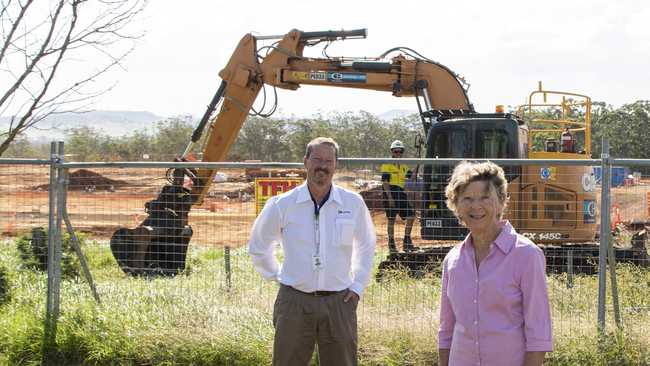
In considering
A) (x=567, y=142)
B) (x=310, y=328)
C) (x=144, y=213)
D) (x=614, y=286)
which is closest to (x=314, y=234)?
(x=310, y=328)

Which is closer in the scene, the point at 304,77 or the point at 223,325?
the point at 223,325

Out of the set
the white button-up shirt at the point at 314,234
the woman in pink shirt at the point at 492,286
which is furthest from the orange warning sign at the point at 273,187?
the woman in pink shirt at the point at 492,286

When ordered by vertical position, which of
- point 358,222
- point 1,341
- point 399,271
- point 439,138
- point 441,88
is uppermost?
point 441,88

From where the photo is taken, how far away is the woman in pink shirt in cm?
369

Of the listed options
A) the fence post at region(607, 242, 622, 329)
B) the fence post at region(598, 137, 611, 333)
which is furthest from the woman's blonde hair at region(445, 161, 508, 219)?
the fence post at region(607, 242, 622, 329)

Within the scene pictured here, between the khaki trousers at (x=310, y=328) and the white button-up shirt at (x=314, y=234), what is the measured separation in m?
0.08

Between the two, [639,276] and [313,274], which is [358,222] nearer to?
[313,274]

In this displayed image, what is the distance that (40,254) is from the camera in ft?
33.2

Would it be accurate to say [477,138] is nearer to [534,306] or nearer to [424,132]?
[424,132]

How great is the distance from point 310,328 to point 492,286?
1.70m

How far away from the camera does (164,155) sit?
67500 mm

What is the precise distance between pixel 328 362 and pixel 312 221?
0.84 m

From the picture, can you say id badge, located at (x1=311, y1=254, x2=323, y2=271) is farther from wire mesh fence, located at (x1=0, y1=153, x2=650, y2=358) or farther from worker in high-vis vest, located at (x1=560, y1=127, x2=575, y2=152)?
worker in high-vis vest, located at (x1=560, y1=127, x2=575, y2=152)

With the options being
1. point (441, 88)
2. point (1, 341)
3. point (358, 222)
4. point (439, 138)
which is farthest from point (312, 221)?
point (441, 88)
